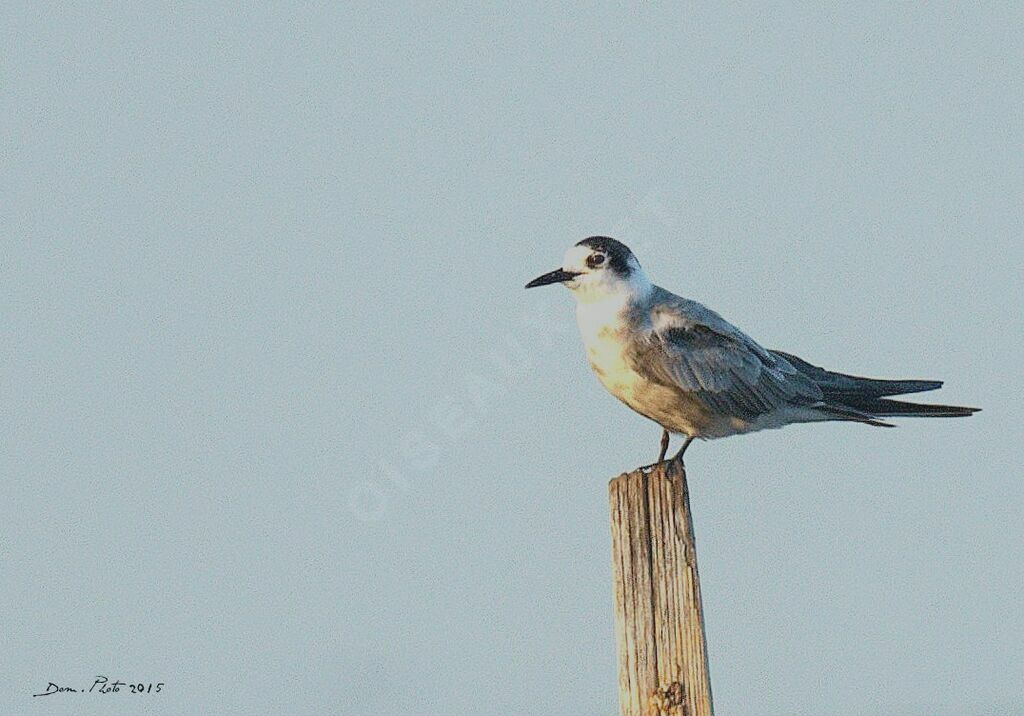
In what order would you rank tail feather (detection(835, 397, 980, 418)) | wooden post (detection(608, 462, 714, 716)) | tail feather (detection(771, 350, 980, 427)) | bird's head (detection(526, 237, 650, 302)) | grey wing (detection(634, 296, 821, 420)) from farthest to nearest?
tail feather (detection(771, 350, 980, 427)) < tail feather (detection(835, 397, 980, 418)) < bird's head (detection(526, 237, 650, 302)) < grey wing (detection(634, 296, 821, 420)) < wooden post (detection(608, 462, 714, 716))

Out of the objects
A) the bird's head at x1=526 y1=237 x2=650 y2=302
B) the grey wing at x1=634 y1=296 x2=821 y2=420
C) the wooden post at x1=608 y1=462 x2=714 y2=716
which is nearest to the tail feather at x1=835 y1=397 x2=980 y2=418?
the grey wing at x1=634 y1=296 x2=821 y2=420

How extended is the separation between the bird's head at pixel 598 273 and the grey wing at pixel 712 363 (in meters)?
0.27

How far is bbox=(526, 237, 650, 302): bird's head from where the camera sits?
943 centimetres

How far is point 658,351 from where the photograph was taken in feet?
30.2

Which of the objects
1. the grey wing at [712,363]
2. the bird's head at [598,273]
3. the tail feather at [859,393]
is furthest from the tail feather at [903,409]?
the bird's head at [598,273]

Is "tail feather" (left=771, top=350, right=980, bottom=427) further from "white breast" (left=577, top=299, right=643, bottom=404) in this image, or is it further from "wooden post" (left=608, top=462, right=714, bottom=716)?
"wooden post" (left=608, top=462, right=714, bottom=716)

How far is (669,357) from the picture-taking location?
9203 millimetres

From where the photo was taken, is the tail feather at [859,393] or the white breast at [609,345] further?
the tail feather at [859,393]

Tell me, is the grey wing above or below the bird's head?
below

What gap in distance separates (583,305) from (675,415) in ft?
2.88

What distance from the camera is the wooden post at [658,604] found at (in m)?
5.63

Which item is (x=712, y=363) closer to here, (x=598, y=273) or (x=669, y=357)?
(x=669, y=357)

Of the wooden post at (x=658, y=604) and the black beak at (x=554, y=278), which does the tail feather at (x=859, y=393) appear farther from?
the wooden post at (x=658, y=604)

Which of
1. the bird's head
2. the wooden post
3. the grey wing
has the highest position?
the bird's head
